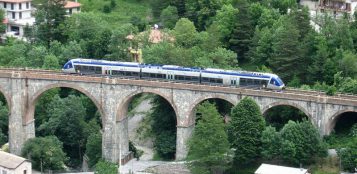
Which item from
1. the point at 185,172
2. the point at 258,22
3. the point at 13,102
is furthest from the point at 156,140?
the point at 258,22

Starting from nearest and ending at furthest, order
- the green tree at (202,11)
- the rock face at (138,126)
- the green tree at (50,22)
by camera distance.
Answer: the rock face at (138,126) → the green tree at (202,11) → the green tree at (50,22)

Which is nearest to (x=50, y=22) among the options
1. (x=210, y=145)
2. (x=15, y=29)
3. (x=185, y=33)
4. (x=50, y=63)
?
(x=15, y=29)

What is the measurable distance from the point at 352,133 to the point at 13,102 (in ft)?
123

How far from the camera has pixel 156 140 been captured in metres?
112

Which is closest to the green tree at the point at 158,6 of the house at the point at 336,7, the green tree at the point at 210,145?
the house at the point at 336,7

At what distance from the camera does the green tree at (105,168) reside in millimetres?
102500

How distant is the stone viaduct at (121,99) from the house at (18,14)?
38.7 metres

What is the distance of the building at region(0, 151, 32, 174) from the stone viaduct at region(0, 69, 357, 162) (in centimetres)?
1056

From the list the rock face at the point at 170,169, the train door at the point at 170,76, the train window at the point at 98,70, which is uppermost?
the train window at the point at 98,70

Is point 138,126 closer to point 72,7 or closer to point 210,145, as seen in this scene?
point 210,145

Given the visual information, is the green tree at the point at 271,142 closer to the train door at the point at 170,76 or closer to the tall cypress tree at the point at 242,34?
the train door at the point at 170,76

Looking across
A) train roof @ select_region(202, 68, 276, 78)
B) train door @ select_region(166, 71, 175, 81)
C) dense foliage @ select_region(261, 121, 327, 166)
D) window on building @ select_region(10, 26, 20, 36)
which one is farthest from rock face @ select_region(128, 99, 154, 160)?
window on building @ select_region(10, 26, 20, 36)

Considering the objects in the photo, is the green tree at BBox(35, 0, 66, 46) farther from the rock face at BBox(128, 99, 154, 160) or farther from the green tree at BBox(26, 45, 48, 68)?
the rock face at BBox(128, 99, 154, 160)

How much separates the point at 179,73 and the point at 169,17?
33.1 metres
